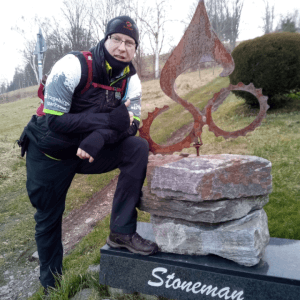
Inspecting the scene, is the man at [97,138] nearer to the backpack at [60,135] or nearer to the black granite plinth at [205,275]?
the backpack at [60,135]

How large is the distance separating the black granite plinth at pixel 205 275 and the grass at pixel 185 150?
24cm

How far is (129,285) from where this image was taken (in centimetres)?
261

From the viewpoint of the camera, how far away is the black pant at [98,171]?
8.06 feet

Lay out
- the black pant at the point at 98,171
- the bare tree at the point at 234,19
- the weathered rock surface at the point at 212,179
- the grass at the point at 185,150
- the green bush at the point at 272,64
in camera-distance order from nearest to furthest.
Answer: the weathered rock surface at the point at 212,179 < the black pant at the point at 98,171 < the grass at the point at 185,150 < the green bush at the point at 272,64 < the bare tree at the point at 234,19

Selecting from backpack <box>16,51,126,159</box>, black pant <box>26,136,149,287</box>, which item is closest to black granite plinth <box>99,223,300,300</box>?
black pant <box>26,136,149,287</box>

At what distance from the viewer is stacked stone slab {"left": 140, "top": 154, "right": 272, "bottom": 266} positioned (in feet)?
7.46

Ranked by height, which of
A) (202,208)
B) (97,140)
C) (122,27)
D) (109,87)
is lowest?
(202,208)

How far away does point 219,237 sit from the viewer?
2377mm

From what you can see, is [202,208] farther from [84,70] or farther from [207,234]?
[84,70]

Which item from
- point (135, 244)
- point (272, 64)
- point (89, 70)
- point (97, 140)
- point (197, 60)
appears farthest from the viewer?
point (272, 64)

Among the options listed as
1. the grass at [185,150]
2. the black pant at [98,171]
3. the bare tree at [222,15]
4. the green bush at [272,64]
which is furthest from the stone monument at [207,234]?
the bare tree at [222,15]

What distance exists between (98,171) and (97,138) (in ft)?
1.65

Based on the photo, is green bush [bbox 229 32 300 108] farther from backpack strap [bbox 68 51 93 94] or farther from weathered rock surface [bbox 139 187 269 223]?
backpack strap [bbox 68 51 93 94]

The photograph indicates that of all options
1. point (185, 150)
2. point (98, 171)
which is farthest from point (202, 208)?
point (185, 150)
